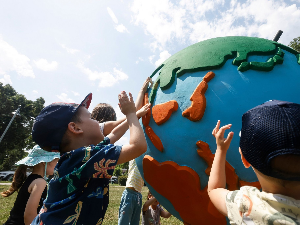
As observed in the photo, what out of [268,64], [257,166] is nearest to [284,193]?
[257,166]

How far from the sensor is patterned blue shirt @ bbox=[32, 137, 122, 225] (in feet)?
5.49

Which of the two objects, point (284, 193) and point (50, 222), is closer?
point (284, 193)

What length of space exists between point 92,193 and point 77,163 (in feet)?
0.95

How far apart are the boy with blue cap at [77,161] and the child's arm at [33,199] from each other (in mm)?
833

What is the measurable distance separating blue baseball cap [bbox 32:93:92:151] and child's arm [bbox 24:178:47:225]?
1063 millimetres

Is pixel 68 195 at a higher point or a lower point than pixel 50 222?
higher

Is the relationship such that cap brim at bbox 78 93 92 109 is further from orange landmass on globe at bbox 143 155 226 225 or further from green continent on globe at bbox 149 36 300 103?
orange landmass on globe at bbox 143 155 226 225

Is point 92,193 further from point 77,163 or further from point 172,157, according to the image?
point 172,157

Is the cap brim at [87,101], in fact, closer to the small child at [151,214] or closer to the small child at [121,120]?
the small child at [121,120]

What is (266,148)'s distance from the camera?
1077 millimetres

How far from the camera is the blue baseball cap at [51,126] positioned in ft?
6.15

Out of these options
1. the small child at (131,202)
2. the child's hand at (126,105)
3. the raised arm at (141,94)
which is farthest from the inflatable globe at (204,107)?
the small child at (131,202)

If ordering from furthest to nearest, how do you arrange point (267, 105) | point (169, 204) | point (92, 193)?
1. point (169, 204)
2. point (92, 193)
3. point (267, 105)

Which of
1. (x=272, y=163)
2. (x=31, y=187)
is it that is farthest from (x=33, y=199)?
(x=272, y=163)
